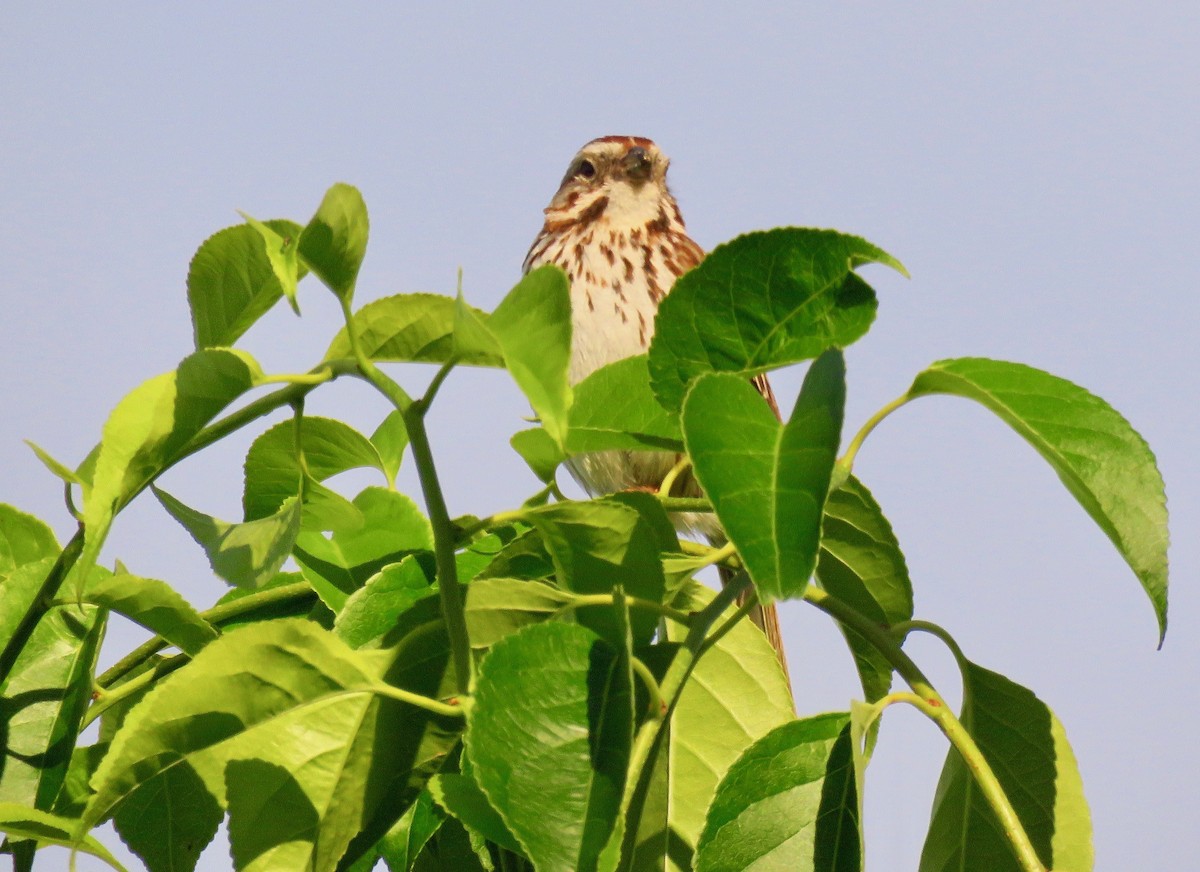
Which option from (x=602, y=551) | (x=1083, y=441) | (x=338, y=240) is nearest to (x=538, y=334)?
(x=338, y=240)

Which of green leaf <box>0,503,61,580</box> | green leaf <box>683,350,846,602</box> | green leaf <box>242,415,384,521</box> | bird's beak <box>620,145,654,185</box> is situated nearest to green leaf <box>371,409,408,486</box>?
green leaf <box>242,415,384,521</box>

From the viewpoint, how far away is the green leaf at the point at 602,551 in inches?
44.1

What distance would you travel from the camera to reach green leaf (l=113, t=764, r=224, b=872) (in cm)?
133

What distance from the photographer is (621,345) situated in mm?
4613

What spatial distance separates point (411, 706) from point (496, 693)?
0.20 metres

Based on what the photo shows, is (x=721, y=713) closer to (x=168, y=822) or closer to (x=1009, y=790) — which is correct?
(x=1009, y=790)

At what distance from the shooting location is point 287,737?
3.69 ft

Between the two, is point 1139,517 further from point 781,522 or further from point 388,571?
point 388,571

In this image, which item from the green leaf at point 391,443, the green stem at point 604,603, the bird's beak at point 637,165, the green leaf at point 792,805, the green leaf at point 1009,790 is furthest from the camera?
the bird's beak at point 637,165

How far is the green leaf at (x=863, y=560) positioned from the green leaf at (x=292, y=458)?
52 cm

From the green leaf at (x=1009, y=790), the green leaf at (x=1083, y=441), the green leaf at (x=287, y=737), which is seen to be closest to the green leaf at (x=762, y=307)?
the green leaf at (x=1083, y=441)

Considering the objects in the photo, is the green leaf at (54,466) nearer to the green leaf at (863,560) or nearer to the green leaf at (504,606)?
the green leaf at (504,606)

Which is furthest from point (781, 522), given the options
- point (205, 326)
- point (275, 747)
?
point (205, 326)

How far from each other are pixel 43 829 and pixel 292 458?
0.49 metres
